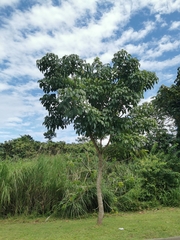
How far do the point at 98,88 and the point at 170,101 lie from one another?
8.52m

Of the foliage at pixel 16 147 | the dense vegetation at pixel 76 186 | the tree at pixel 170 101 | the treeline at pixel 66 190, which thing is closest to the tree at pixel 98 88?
the dense vegetation at pixel 76 186

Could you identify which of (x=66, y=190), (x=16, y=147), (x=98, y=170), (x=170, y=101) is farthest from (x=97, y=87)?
(x=16, y=147)

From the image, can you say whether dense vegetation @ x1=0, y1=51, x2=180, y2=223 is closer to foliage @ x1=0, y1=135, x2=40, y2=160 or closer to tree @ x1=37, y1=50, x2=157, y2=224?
tree @ x1=37, y1=50, x2=157, y2=224

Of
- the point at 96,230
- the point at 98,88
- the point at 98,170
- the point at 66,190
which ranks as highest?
the point at 98,88

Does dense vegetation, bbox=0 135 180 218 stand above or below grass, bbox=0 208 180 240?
above

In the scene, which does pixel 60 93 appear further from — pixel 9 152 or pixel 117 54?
pixel 9 152

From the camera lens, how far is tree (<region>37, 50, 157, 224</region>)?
5.20 meters

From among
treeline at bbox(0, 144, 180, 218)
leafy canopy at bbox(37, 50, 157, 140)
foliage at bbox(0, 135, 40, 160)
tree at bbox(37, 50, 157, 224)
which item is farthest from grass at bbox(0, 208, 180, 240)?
Answer: foliage at bbox(0, 135, 40, 160)

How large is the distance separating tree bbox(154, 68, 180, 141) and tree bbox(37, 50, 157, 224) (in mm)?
7365

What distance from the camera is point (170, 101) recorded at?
42.3ft

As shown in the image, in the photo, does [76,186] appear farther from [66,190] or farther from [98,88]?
[98,88]

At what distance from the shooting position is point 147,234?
4.99m

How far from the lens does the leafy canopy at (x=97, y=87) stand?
519 centimetres

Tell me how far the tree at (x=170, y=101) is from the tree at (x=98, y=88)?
24.2 ft
